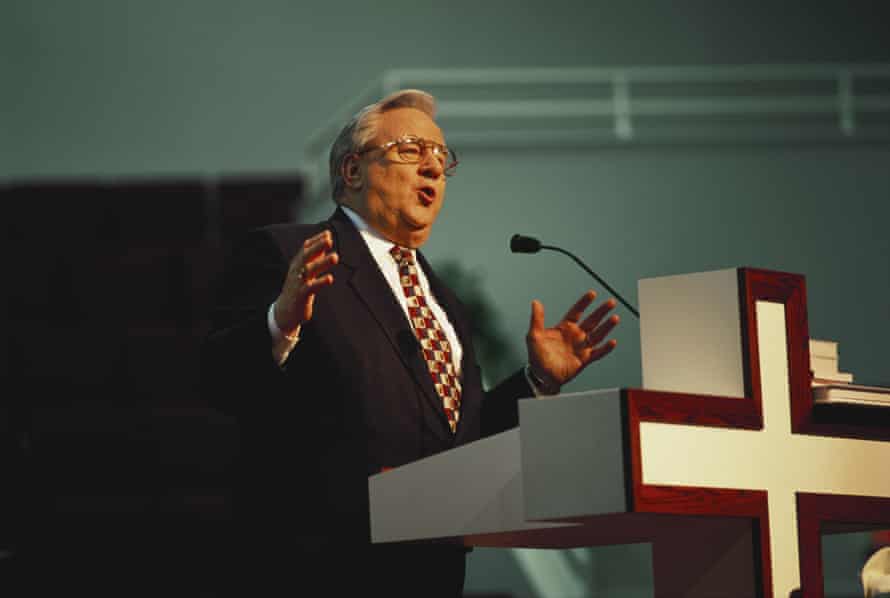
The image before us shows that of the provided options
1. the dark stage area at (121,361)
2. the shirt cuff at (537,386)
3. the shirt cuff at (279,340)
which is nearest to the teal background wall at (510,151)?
the dark stage area at (121,361)

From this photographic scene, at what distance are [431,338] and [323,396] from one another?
224 mm

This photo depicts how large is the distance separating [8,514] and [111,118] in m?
3.45

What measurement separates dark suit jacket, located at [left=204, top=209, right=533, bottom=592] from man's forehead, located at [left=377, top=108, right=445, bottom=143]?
0.77 ft

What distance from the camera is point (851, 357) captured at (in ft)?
19.9

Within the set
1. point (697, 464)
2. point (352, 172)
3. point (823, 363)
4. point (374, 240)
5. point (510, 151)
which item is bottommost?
point (697, 464)

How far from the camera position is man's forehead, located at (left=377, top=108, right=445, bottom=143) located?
214 cm

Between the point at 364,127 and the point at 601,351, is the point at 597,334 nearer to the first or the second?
the point at 601,351

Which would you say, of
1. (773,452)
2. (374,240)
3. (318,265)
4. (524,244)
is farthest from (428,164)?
(773,452)

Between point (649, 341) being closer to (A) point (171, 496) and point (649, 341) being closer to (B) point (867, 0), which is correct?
(A) point (171, 496)

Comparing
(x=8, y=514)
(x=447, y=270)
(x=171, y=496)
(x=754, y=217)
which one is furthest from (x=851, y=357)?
(x=8, y=514)

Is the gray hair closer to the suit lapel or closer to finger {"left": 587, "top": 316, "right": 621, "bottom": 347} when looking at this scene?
the suit lapel

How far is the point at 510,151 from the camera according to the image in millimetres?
6477

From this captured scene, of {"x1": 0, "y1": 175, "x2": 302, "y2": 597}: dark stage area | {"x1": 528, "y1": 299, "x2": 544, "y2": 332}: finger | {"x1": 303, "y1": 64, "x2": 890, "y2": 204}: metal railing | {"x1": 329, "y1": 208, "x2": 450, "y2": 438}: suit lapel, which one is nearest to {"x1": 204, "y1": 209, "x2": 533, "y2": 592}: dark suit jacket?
{"x1": 329, "y1": 208, "x2": 450, "y2": 438}: suit lapel

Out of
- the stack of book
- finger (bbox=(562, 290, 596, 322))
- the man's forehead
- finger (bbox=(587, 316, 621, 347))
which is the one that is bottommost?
the stack of book
